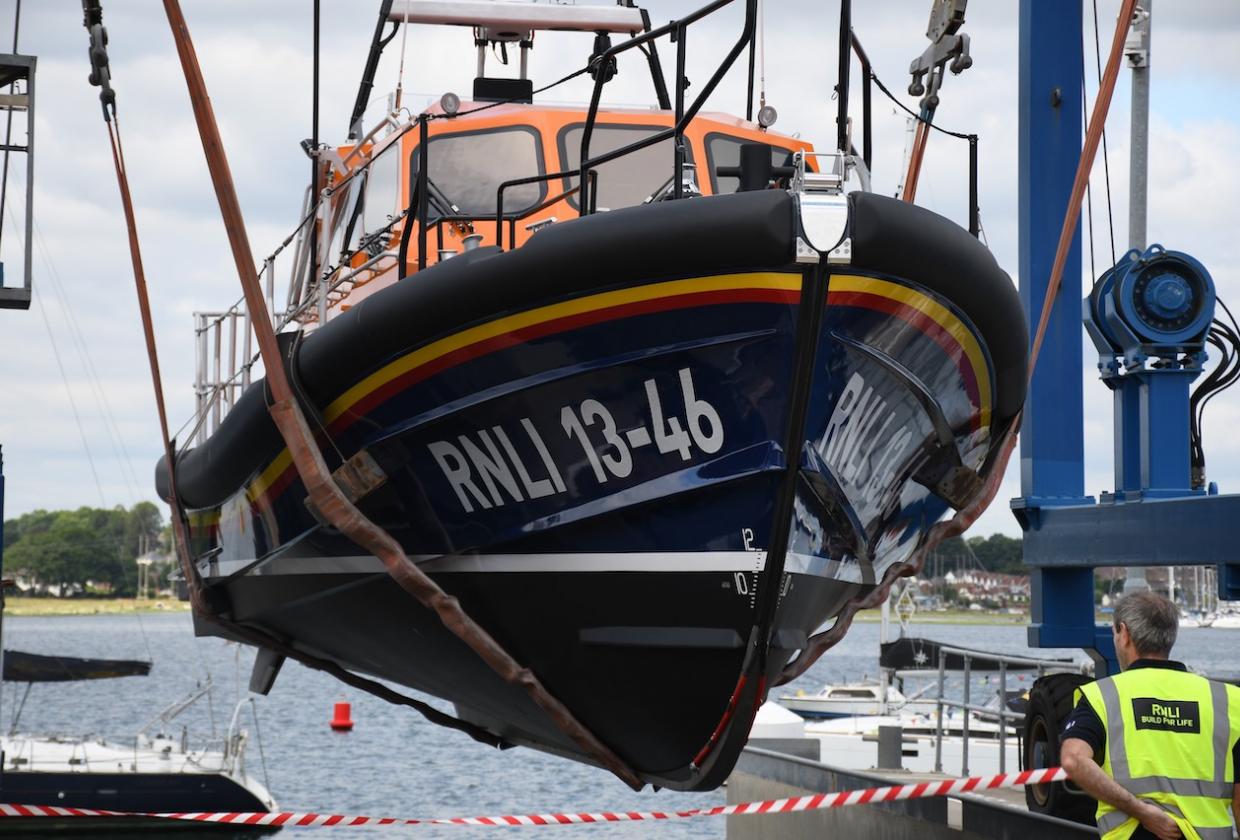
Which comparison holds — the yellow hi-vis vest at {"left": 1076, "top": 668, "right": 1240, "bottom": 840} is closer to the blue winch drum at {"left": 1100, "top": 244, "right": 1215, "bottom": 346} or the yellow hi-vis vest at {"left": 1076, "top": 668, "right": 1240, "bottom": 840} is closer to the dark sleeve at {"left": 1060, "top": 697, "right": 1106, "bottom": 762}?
the dark sleeve at {"left": 1060, "top": 697, "right": 1106, "bottom": 762}

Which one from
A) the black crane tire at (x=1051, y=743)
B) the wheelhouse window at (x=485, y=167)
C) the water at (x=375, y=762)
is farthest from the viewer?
the water at (x=375, y=762)

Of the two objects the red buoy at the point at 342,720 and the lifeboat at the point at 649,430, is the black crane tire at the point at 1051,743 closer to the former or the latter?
the lifeboat at the point at 649,430

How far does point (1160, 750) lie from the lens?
3873mm

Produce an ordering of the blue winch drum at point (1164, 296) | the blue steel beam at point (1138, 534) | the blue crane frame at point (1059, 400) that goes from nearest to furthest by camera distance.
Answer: the blue steel beam at point (1138, 534)
the blue winch drum at point (1164, 296)
the blue crane frame at point (1059, 400)

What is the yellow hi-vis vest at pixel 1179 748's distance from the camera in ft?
12.6

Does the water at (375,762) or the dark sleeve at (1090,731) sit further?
the water at (375,762)

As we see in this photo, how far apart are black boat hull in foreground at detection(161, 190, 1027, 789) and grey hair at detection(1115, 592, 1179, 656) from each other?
4.09ft

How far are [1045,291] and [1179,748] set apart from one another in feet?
15.9

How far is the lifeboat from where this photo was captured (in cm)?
475

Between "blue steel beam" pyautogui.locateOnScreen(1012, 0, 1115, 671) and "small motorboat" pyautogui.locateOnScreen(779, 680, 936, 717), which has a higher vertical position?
"blue steel beam" pyautogui.locateOnScreen(1012, 0, 1115, 671)

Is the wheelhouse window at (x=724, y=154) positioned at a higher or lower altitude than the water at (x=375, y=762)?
higher

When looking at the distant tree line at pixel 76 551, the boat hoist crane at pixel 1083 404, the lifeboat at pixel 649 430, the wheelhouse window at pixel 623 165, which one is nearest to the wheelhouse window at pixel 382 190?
the lifeboat at pixel 649 430

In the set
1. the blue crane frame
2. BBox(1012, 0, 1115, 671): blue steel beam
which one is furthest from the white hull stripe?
BBox(1012, 0, 1115, 671): blue steel beam

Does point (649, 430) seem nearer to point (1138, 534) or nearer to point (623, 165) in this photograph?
point (623, 165)
